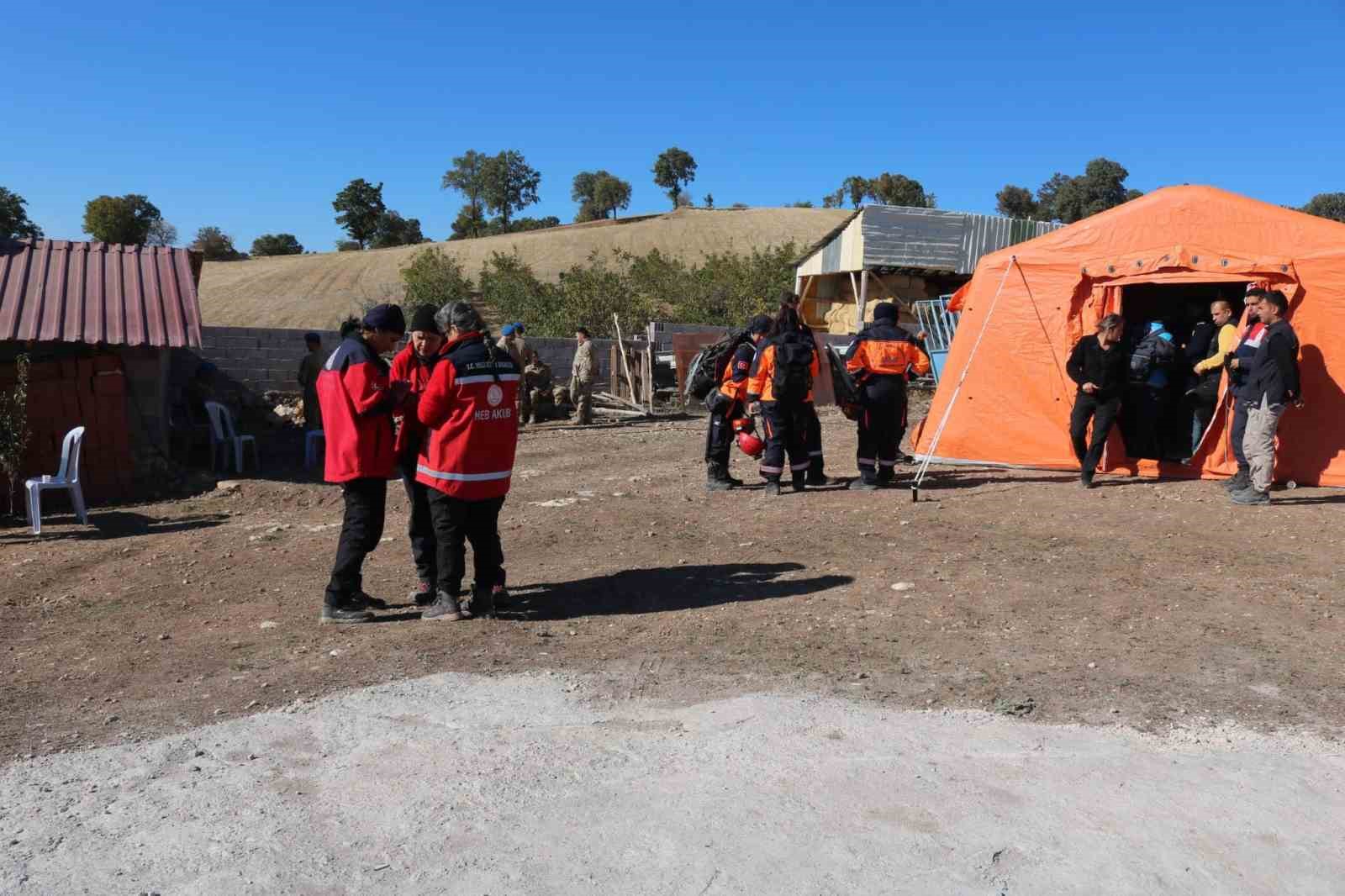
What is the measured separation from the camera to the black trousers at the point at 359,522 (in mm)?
5730

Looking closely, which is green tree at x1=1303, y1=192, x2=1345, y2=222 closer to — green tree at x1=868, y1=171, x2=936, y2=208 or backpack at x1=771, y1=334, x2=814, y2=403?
green tree at x1=868, y1=171, x2=936, y2=208

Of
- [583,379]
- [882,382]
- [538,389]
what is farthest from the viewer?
[538,389]

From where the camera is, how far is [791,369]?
354 inches

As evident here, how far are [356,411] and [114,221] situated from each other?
69.6 m

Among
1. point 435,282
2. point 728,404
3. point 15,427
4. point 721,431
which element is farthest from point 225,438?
point 435,282

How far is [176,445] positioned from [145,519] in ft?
11.1

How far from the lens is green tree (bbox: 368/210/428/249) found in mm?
74938

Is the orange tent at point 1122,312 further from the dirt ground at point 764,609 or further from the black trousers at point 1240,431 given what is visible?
the black trousers at point 1240,431

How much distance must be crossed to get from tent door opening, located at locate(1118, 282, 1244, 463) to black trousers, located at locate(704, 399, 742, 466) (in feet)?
11.5

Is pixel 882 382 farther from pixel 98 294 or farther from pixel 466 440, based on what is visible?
pixel 98 294

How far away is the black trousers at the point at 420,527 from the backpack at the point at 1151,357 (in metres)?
6.84

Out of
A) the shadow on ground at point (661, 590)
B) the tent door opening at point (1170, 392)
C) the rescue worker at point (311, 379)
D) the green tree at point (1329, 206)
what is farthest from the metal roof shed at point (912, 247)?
the green tree at point (1329, 206)

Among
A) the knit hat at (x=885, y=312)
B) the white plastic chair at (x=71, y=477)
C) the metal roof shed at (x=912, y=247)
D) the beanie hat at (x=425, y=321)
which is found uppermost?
the metal roof shed at (x=912, y=247)

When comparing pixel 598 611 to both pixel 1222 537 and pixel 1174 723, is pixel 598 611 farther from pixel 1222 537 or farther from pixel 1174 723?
pixel 1222 537
